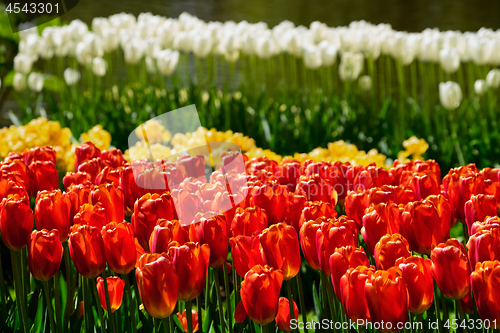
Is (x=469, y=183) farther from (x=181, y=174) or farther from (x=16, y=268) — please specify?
(x=16, y=268)

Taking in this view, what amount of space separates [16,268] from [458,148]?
297 cm

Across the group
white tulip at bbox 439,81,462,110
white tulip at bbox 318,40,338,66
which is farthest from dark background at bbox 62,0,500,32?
white tulip at bbox 439,81,462,110

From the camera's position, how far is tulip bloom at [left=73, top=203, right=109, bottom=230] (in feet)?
3.74

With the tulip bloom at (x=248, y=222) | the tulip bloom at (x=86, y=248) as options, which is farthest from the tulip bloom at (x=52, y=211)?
the tulip bloom at (x=248, y=222)

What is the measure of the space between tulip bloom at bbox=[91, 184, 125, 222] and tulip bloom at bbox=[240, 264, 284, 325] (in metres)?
0.46

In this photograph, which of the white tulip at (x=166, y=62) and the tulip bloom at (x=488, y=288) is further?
the white tulip at (x=166, y=62)

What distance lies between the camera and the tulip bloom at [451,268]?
93 cm

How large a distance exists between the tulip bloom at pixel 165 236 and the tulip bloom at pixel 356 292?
1.14ft

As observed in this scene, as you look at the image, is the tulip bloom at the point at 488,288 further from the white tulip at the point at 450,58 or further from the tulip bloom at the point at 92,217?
the white tulip at the point at 450,58

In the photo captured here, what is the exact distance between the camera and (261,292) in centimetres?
94

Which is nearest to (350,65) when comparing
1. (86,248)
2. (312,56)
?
(312,56)

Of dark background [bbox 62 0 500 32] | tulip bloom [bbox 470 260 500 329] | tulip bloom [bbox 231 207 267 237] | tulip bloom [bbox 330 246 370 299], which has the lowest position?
tulip bloom [bbox 470 260 500 329]

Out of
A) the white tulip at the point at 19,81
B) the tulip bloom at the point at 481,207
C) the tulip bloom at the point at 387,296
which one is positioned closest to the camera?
the tulip bloom at the point at 387,296

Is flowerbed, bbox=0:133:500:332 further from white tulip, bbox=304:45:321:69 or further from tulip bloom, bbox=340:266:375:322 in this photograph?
white tulip, bbox=304:45:321:69
